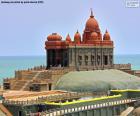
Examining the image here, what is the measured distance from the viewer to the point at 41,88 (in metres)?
76.5

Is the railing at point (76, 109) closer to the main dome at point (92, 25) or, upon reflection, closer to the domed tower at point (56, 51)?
the domed tower at point (56, 51)

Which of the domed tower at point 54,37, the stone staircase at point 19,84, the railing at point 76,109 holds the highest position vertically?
the domed tower at point 54,37

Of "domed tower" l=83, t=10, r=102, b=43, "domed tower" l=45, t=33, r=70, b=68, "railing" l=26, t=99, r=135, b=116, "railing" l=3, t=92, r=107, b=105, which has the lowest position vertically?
"railing" l=26, t=99, r=135, b=116

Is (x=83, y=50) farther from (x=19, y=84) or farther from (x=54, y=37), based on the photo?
(x=19, y=84)

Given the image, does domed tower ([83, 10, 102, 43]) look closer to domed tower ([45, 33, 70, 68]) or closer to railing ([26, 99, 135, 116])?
domed tower ([45, 33, 70, 68])

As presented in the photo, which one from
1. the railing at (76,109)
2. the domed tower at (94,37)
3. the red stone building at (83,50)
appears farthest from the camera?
the domed tower at (94,37)

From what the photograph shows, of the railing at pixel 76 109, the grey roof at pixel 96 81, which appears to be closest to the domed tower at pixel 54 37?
the grey roof at pixel 96 81

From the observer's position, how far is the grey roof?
78562mm

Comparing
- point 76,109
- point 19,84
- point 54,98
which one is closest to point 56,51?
point 19,84

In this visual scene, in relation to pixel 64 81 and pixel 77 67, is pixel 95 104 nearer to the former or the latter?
pixel 64 81

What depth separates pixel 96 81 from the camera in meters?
80.2

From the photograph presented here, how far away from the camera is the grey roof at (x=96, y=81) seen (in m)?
78.6

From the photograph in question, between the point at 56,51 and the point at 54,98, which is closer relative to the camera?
the point at 54,98

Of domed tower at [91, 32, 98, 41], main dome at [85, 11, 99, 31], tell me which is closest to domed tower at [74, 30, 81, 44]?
main dome at [85, 11, 99, 31]
